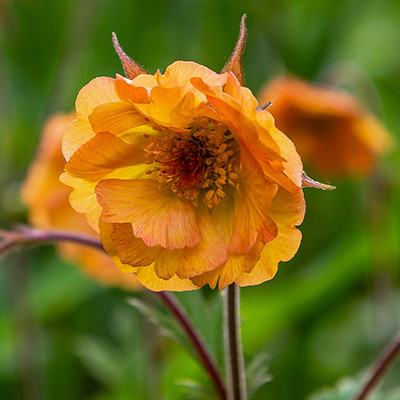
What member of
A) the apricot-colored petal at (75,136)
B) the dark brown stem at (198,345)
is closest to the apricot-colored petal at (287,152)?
the apricot-colored petal at (75,136)

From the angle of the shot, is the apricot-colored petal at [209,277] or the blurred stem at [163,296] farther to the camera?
the blurred stem at [163,296]

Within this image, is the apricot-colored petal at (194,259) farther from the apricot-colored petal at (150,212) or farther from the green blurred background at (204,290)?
the green blurred background at (204,290)

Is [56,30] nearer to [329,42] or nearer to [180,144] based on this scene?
[329,42]

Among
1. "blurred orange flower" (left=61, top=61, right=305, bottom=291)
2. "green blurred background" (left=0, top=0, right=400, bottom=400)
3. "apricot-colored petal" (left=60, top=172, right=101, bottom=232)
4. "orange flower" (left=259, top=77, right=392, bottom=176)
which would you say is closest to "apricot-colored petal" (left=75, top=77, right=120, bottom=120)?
"blurred orange flower" (left=61, top=61, right=305, bottom=291)

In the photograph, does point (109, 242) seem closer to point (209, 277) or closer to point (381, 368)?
→ point (209, 277)

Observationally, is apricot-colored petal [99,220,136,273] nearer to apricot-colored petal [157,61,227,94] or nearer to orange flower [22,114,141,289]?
apricot-colored petal [157,61,227,94]

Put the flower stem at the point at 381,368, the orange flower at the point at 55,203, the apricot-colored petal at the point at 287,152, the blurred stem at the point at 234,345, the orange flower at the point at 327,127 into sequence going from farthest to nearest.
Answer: the orange flower at the point at 327,127 < the orange flower at the point at 55,203 < the flower stem at the point at 381,368 < the blurred stem at the point at 234,345 < the apricot-colored petal at the point at 287,152

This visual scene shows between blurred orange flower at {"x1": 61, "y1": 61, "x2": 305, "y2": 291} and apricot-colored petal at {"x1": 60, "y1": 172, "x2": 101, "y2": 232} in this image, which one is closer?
blurred orange flower at {"x1": 61, "y1": 61, "x2": 305, "y2": 291}
